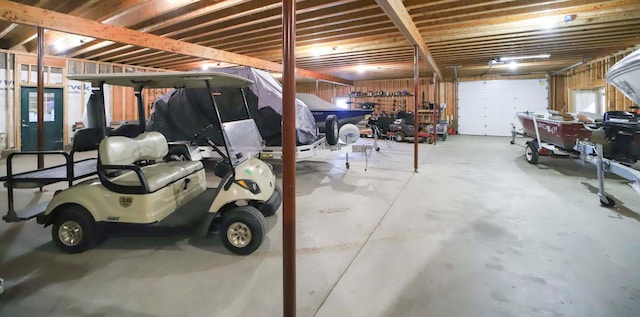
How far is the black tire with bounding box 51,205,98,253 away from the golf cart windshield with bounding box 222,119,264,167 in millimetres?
1295

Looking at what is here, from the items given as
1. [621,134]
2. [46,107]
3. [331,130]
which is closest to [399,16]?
[331,130]

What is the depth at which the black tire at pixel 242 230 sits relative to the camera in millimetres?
2719

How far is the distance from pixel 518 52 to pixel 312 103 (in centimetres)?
686

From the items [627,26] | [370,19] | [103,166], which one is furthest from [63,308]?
[627,26]

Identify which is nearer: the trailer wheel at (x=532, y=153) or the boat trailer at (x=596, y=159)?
the boat trailer at (x=596, y=159)

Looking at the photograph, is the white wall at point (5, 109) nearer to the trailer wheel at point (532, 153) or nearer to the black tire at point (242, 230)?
the black tire at point (242, 230)

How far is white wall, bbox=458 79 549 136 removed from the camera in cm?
1439

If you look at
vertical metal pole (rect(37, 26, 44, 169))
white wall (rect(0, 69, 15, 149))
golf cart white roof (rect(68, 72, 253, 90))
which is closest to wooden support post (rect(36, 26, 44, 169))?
vertical metal pole (rect(37, 26, 44, 169))

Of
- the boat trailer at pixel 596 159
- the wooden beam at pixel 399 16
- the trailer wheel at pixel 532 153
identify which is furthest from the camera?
the trailer wheel at pixel 532 153

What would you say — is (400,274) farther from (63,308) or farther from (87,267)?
(87,267)

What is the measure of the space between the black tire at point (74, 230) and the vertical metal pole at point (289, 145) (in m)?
1.99

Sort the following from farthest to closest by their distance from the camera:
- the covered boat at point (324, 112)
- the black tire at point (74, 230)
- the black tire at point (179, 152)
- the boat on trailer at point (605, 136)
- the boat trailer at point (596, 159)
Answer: the covered boat at point (324, 112), the black tire at point (179, 152), the boat trailer at point (596, 159), the boat on trailer at point (605, 136), the black tire at point (74, 230)

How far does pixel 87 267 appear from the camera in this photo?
251 centimetres

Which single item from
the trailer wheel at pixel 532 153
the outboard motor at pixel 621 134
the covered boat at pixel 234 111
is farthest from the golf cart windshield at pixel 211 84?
the trailer wheel at pixel 532 153
